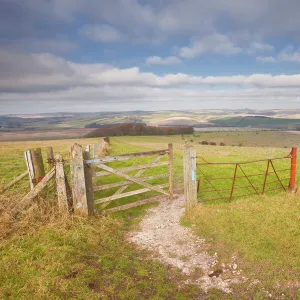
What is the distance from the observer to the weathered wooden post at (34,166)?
776cm

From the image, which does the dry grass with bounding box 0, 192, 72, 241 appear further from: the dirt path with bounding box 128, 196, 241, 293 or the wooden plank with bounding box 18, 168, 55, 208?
the dirt path with bounding box 128, 196, 241, 293

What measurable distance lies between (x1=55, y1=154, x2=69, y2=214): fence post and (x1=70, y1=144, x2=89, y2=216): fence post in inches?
10.9

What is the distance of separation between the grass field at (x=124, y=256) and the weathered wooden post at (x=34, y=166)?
954 millimetres

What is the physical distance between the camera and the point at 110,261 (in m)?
5.98

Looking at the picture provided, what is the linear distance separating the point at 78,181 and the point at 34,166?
5.12 ft

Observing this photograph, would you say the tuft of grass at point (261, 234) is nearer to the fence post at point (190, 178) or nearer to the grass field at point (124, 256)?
the grass field at point (124, 256)

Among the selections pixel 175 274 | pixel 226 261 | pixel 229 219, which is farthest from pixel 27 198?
pixel 229 219

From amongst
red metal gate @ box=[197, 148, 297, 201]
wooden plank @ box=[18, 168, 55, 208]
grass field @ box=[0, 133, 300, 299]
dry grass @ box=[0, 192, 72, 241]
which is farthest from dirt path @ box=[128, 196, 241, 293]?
wooden plank @ box=[18, 168, 55, 208]

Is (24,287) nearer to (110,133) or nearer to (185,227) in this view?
(185,227)

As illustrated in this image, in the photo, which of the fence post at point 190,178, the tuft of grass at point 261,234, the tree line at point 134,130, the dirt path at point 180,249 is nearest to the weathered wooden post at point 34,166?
the dirt path at point 180,249

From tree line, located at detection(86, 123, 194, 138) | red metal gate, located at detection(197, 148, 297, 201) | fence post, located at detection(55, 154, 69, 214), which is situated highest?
fence post, located at detection(55, 154, 69, 214)

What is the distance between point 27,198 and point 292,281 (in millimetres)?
7247

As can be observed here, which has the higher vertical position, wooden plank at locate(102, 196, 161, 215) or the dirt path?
wooden plank at locate(102, 196, 161, 215)

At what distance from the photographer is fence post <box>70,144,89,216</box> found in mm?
7602
